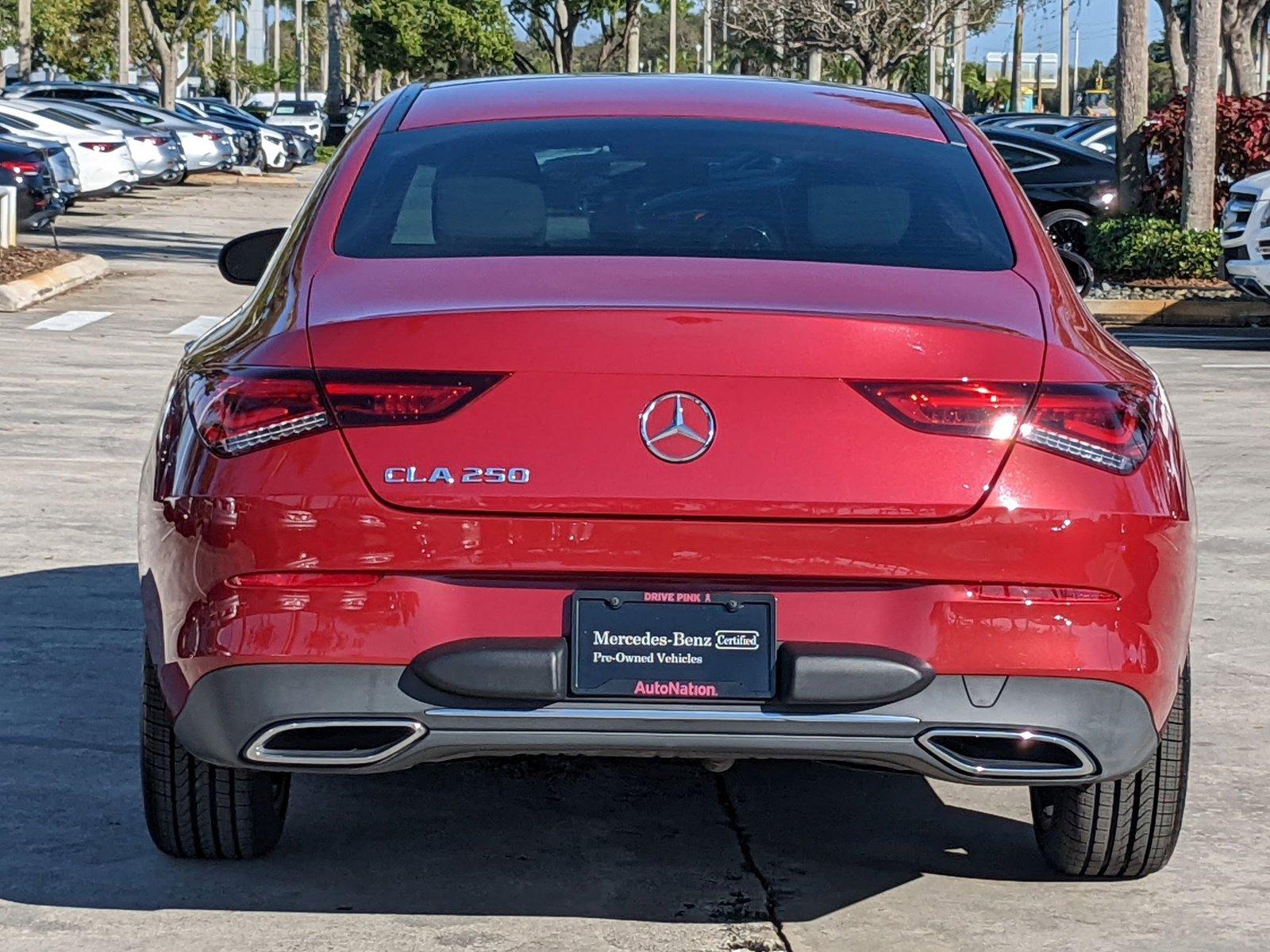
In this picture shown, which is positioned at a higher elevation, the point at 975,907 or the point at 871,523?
the point at 871,523

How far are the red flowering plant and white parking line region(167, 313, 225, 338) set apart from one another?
9.85 metres

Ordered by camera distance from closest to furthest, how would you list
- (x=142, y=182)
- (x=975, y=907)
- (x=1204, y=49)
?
(x=975, y=907) < (x=1204, y=49) < (x=142, y=182)

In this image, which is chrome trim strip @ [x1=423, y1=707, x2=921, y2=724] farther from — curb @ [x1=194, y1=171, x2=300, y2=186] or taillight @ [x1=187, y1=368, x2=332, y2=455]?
curb @ [x1=194, y1=171, x2=300, y2=186]

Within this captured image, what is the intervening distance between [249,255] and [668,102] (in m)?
1.26

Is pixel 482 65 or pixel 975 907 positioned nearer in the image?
pixel 975 907

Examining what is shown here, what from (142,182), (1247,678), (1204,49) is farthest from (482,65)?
(1247,678)

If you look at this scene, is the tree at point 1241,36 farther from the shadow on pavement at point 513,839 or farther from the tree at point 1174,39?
the shadow on pavement at point 513,839

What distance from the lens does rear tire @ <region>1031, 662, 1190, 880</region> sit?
404 cm

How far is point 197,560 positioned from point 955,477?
1299mm

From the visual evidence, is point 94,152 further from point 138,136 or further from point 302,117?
point 302,117

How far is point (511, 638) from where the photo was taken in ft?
11.5

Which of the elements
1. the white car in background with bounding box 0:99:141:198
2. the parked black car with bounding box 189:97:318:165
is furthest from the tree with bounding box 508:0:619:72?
the white car in background with bounding box 0:99:141:198

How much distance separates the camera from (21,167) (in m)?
21.7

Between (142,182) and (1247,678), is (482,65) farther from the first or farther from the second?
(1247,678)
